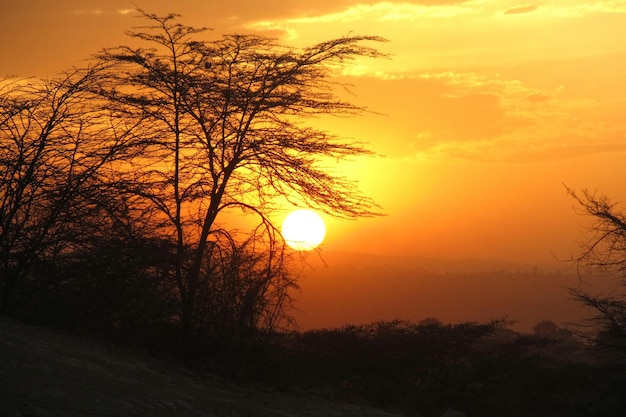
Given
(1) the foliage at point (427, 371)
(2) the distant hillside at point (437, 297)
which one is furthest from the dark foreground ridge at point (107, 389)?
(2) the distant hillside at point (437, 297)

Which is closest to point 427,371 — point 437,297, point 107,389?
point 107,389

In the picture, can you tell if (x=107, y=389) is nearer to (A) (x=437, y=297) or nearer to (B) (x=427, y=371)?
(B) (x=427, y=371)

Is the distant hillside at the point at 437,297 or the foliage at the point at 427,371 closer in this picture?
the foliage at the point at 427,371

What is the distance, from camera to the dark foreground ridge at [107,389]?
589 cm

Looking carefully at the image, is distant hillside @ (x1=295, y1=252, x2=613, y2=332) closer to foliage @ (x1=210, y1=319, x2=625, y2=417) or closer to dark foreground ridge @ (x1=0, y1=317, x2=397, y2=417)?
foliage @ (x1=210, y1=319, x2=625, y2=417)

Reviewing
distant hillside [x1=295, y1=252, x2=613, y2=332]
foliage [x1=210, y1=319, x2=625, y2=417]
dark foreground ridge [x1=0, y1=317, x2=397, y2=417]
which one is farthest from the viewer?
distant hillside [x1=295, y1=252, x2=613, y2=332]

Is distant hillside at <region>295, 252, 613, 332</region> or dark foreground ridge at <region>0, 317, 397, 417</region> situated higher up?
distant hillside at <region>295, 252, 613, 332</region>

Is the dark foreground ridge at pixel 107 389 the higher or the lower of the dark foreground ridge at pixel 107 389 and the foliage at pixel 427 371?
the lower

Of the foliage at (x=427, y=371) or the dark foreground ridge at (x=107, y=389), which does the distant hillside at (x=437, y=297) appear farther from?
the dark foreground ridge at (x=107, y=389)

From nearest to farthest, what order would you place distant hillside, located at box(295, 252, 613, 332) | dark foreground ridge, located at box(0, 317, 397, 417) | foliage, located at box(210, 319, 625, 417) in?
dark foreground ridge, located at box(0, 317, 397, 417) → foliage, located at box(210, 319, 625, 417) → distant hillside, located at box(295, 252, 613, 332)

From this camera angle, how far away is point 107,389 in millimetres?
6699

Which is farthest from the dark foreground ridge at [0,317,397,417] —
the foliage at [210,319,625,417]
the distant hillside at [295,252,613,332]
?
the distant hillside at [295,252,613,332]

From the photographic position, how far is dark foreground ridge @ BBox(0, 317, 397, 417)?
5.89 m

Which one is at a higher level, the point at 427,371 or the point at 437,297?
→ the point at 437,297
